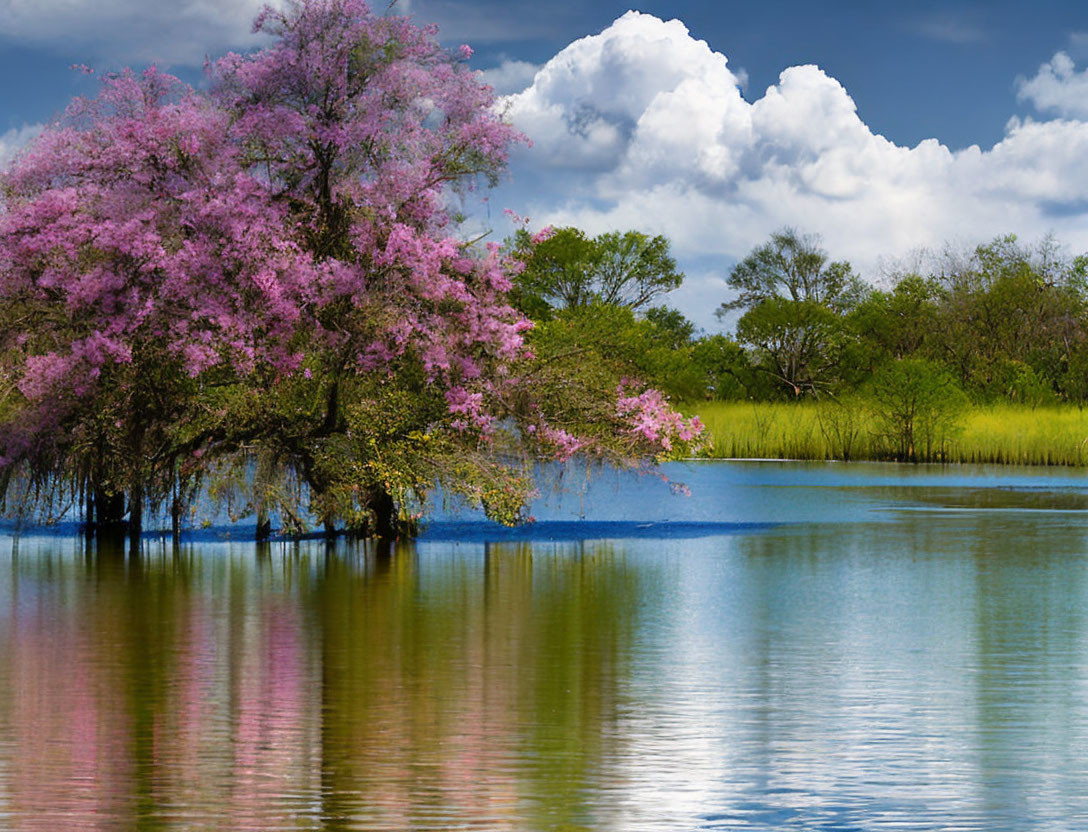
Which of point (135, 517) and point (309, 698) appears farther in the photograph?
point (135, 517)

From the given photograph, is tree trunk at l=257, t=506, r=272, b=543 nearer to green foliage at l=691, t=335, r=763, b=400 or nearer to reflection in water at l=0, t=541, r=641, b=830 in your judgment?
reflection in water at l=0, t=541, r=641, b=830

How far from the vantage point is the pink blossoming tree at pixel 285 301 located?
1816 centimetres

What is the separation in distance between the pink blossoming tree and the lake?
1381 mm

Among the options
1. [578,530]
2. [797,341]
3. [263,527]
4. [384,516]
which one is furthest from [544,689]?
[797,341]

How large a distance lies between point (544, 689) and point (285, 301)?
9.72 meters

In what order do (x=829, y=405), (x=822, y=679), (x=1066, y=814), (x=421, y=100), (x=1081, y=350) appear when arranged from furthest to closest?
(x=1081, y=350), (x=829, y=405), (x=421, y=100), (x=822, y=679), (x=1066, y=814)

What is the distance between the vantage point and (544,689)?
9.37 m

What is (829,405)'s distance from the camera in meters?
48.0

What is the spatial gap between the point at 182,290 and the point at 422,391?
3.68 metres

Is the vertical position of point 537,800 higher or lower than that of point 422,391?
lower

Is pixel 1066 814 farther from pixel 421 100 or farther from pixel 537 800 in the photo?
pixel 421 100

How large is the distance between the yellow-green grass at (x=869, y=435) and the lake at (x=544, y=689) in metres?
23.2

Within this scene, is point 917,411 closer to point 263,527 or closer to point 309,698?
point 263,527

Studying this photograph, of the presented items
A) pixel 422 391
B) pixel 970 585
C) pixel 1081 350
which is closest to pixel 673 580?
pixel 970 585
